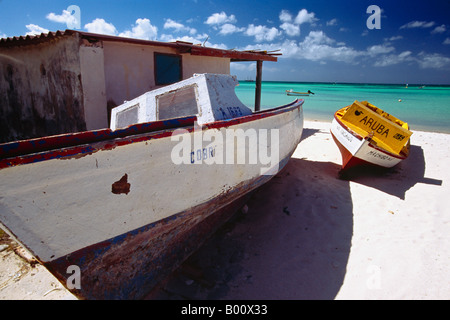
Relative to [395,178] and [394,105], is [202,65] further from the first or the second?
[394,105]

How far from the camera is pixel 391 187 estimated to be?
18.3ft

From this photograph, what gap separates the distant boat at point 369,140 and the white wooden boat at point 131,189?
310 cm

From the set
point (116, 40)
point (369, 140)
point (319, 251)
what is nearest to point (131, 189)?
point (319, 251)

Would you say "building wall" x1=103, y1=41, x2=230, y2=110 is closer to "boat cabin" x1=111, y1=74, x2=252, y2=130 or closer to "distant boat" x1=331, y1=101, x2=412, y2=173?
"boat cabin" x1=111, y1=74, x2=252, y2=130

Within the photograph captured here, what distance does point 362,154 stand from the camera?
18.5 feet

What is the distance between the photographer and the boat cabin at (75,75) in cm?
533

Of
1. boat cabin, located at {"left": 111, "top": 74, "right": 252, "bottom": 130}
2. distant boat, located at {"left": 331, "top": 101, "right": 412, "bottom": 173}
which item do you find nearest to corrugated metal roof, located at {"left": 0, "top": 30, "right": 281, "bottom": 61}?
boat cabin, located at {"left": 111, "top": 74, "right": 252, "bottom": 130}

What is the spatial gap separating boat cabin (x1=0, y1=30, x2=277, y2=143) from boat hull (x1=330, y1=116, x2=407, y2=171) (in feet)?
14.5

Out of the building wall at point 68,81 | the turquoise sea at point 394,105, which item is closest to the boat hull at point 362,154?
the building wall at point 68,81

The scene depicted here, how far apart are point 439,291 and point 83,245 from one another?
379 centimetres

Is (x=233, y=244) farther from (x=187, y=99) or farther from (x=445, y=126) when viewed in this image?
(x=445, y=126)

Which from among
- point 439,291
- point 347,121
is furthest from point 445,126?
point 439,291

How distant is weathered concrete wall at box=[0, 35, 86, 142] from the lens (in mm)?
5410

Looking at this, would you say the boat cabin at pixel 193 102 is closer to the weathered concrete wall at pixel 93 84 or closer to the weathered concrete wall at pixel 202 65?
the weathered concrete wall at pixel 93 84
